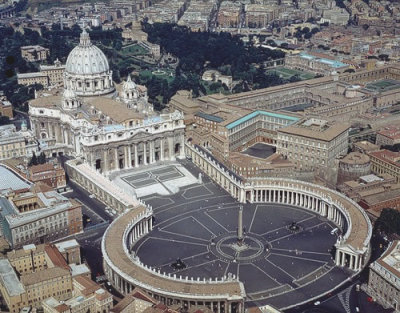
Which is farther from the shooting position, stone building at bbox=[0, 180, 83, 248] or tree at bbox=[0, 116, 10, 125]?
tree at bbox=[0, 116, 10, 125]

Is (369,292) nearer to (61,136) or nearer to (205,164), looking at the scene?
(205,164)

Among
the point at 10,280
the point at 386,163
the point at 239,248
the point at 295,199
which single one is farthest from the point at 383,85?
the point at 10,280

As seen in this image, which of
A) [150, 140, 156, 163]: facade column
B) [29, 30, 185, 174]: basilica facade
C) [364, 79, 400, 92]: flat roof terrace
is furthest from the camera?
[364, 79, 400, 92]: flat roof terrace

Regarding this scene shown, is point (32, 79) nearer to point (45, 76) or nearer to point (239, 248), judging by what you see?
point (45, 76)

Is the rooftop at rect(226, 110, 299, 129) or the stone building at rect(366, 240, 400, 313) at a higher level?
the rooftop at rect(226, 110, 299, 129)

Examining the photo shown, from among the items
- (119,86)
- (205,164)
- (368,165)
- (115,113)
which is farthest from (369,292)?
(119,86)

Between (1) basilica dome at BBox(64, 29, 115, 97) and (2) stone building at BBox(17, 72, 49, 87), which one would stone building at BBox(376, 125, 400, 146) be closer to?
(1) basilica dome at BBox(64, 29, 115, 97)

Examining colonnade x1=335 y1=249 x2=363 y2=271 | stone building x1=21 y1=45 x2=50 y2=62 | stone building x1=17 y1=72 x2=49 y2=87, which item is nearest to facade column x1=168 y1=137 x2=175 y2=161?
colonnade x1=335 y1=249 x2=363 y2=271
